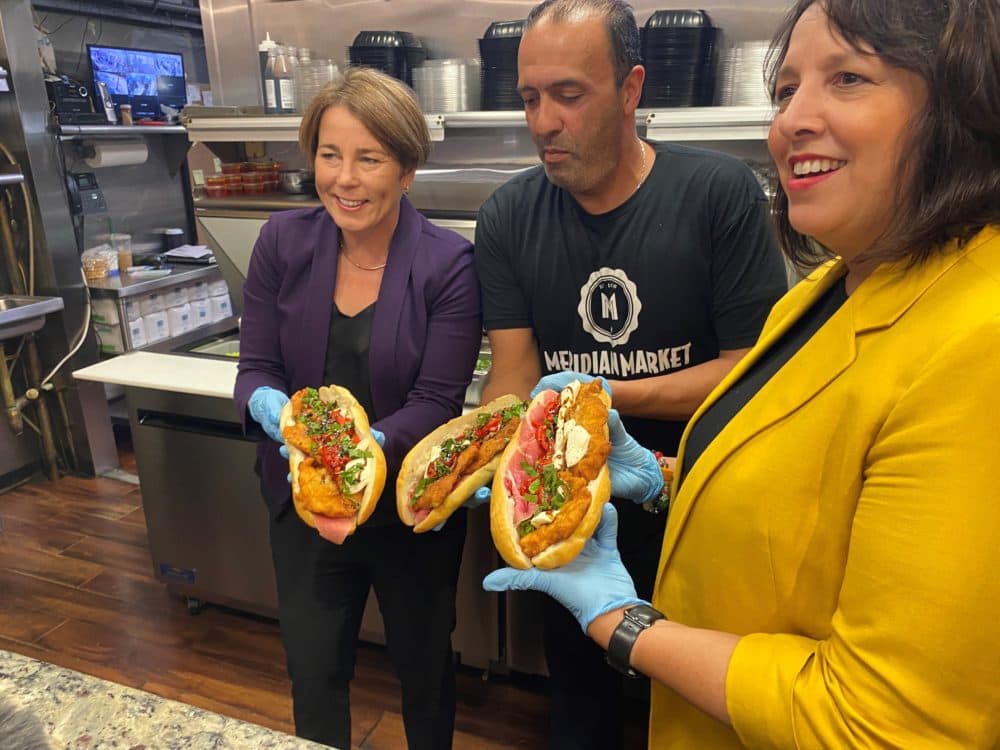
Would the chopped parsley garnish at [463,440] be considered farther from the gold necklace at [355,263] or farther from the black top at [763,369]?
the black top at [763,369]

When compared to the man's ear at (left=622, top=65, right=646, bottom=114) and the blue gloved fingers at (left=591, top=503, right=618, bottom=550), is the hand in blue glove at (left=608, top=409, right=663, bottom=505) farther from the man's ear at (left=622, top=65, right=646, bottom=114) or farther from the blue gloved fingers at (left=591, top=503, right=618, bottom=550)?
the man's ear at (left=622, top=65, right=646, bottom=114)

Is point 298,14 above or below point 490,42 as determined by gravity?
above

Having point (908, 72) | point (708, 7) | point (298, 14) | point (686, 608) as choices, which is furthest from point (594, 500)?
point (298, 14)

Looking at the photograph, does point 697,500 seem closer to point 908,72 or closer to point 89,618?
point 908,72

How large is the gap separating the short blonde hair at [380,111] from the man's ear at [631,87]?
49 centimetres

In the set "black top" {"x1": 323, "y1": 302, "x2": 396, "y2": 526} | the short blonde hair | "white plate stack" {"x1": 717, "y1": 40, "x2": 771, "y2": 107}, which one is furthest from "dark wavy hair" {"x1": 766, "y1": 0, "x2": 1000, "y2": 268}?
"white plate stack" {"x1": 717, "y1": 40, "x2": 771, "y2": 107}

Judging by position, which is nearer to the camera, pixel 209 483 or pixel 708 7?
pixel 708 7

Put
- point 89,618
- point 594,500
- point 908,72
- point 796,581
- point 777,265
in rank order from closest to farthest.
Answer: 1. point 908,72
2. point 796,581
3. point 594,500
4. point 777,265
5. point 89,618

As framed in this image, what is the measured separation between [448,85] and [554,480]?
1.72 m

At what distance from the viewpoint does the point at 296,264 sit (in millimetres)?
1786

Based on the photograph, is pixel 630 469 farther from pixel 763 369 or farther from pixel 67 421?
pixel 67 421

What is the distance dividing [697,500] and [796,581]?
16 cm

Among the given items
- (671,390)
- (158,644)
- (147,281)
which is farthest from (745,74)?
(147,281)

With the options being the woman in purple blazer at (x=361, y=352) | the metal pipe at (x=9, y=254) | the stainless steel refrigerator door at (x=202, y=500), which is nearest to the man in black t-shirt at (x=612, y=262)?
the woman in purple blazer at (x=361, y=352)
